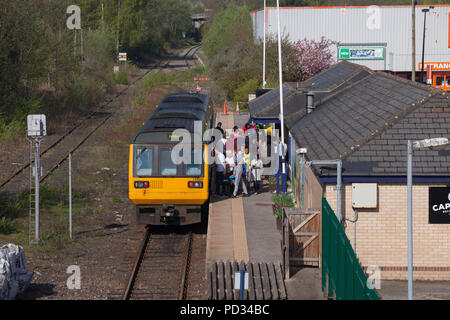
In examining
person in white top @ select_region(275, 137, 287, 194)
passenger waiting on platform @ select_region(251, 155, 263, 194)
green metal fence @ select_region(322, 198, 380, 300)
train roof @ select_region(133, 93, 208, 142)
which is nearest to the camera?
green metal fence @ select_region(322, 198, 380, 300)

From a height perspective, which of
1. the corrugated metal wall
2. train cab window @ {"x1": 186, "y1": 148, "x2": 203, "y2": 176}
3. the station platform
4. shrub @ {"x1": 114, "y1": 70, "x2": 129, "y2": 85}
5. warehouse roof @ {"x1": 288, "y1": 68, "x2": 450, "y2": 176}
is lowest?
the station platform

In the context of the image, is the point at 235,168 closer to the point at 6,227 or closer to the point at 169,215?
the point at 169,215

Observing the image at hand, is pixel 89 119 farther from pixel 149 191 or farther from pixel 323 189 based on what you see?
pixel 323 189

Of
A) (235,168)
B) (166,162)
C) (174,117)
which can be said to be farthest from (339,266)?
(235,168)

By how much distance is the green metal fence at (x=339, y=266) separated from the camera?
866 cm

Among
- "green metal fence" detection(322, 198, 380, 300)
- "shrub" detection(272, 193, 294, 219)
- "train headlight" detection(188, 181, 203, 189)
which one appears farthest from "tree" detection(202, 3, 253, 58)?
"green metal fence" detection(322, 198, 380, 300)

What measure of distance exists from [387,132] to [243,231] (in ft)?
14.2

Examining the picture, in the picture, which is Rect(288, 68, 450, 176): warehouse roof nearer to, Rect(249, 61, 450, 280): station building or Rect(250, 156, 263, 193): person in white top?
Rect(249, 61, 450, 280): station building

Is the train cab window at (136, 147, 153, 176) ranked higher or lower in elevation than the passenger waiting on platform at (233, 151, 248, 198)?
higher

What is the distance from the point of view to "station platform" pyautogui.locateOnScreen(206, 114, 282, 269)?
1406 cm

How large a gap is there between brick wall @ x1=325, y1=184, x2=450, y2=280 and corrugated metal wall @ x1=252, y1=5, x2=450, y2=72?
3877cm

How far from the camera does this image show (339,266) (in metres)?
10.4

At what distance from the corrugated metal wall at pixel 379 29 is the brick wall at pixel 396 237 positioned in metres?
38.8
